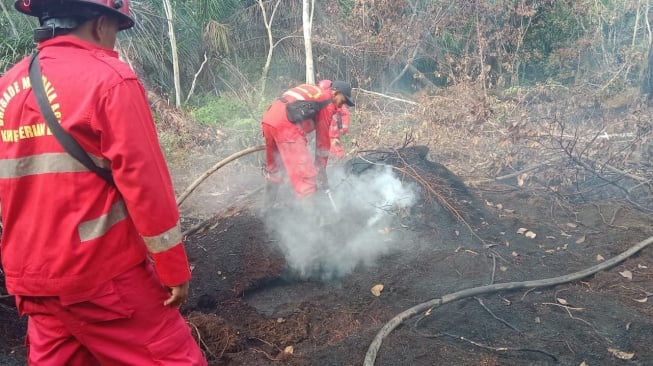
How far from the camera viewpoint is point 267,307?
4.67m

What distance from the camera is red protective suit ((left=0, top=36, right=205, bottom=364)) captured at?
190cm

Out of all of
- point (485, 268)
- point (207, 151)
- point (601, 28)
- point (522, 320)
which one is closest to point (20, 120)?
point (522, 320)

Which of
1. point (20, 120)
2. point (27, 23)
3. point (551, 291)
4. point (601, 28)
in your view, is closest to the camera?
point (20, 120)

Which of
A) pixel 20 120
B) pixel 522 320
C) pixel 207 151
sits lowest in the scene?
pixel 207 151

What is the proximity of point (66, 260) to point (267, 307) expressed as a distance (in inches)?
113

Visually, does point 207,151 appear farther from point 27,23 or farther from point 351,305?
point 351,305

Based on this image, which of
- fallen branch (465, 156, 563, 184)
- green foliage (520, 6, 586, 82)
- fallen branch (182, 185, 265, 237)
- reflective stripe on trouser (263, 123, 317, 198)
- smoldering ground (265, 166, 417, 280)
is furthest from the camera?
green foliage (520, 6, 586, 82)

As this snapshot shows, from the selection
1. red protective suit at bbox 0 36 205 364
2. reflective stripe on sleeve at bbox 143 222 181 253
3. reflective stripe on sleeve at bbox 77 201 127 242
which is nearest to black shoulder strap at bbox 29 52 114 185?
red protective suit at bbox 0 36 205 364

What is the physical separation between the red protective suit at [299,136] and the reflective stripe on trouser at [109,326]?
3560 millimetres

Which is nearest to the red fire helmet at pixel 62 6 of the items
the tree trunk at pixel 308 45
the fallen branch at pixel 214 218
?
the fallen branch at pixel 214 218

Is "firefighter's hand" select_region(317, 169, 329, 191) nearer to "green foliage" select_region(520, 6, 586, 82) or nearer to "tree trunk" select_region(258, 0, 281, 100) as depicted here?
"tree trunk" select_region(258, 0, 281, 100)

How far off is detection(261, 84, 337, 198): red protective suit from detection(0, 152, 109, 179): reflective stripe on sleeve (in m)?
3.74

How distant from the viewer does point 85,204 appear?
78.4 inches

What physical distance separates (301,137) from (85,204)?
3907 mm
